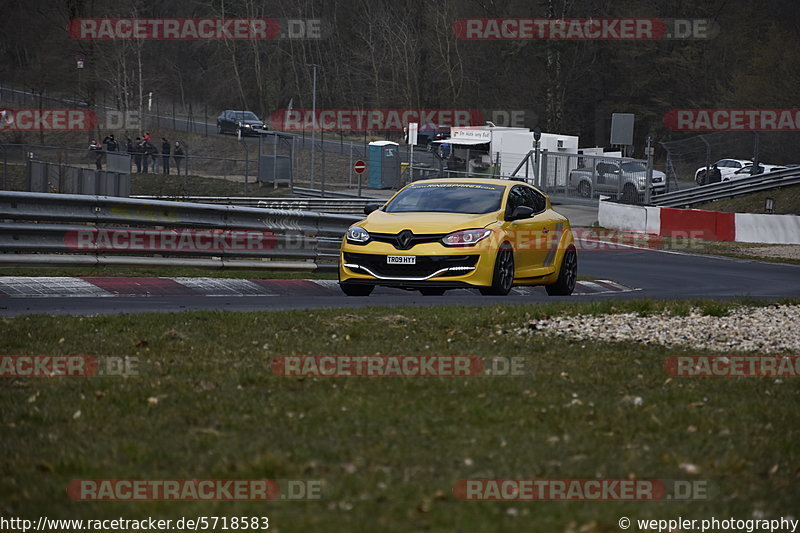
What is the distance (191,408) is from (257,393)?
541mm

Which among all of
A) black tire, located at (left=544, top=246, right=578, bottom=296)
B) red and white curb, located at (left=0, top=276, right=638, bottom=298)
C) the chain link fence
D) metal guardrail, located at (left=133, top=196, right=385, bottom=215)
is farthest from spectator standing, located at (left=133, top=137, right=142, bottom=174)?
black tire, located at (left=544, top=246, right=578, bottom=296)

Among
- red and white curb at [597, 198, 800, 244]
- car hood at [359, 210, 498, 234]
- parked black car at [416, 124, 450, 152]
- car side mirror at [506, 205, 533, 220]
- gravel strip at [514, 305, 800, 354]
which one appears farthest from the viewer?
parked black car at [416, 124, 450, 152]

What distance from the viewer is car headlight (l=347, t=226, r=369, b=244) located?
45.1 ft

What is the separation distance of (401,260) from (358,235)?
713mm

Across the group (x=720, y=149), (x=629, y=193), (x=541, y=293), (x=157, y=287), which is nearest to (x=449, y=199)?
(x=541, y=293)

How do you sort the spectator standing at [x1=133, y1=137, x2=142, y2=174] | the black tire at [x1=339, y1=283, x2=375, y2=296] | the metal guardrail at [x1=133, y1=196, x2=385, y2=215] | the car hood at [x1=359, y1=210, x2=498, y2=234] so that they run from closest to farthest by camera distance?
the car hood at [x1=359, y1=210, x2=498, y2=234] < the black tire at [x1=339, y1=283, x2=375, y2=296] < the metal guardrail at [x1=133, y1=196, x2=385, y2=215] < the spectator standing at [x1=133, y1=137, x2=142, y2=174]

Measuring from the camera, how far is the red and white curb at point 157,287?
12977mm

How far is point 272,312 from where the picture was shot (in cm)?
1078

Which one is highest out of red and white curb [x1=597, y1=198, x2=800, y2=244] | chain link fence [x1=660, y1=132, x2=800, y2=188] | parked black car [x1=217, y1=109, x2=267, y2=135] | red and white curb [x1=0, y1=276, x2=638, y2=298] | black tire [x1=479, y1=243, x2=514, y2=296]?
parked black car [x1=217, y1=109, x2=267, y2=135]

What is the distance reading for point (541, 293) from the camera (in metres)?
17.2

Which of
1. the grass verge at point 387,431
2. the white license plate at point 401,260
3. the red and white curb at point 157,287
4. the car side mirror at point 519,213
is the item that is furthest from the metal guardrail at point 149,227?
the grass verge at point 387,431

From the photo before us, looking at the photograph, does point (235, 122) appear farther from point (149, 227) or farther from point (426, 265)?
point (426, 265)

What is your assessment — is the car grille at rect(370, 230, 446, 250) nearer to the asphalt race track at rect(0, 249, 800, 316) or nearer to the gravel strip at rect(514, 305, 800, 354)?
the asphalt race track at rect(0, 249, 800, 316)

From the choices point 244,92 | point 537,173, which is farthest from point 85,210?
point 244,92
